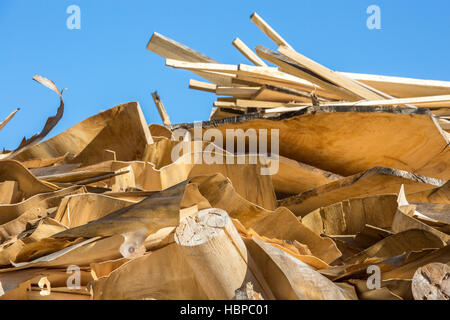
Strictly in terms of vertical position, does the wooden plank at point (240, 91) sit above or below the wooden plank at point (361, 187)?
above

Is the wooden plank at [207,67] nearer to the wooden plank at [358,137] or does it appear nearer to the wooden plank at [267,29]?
the wooden plank at [267,29]

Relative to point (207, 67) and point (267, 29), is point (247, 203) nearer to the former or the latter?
point (207, 67)

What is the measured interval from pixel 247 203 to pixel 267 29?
2.13m

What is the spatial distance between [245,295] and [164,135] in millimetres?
1775

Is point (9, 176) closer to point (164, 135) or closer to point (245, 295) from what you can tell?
point (164, 135)

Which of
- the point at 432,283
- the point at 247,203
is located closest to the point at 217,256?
the point at 432,283

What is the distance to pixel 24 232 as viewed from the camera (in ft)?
5.63

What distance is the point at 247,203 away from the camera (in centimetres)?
173

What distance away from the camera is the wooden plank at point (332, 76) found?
2885 millimetres

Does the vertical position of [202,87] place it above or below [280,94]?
above

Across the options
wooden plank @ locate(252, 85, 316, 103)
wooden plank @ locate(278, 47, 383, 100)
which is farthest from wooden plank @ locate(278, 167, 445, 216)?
wooden plank @ locate(252, 85, 316, 103)

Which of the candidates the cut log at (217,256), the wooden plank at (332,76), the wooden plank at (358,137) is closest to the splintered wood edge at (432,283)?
the cut log at (217,256)

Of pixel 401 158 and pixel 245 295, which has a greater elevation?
pixel 401 158
